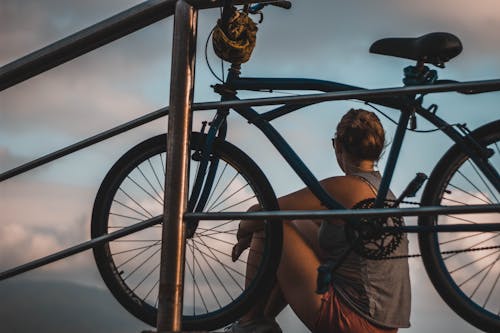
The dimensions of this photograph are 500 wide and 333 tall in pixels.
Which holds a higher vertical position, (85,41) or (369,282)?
(85,41)

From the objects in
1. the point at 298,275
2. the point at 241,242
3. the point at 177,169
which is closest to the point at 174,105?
the point at 177,169

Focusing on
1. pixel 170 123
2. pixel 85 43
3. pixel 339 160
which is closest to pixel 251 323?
pixel 339 160

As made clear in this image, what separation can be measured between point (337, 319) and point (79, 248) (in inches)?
38.1

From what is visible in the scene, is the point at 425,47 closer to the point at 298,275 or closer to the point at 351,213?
the point at 351,213

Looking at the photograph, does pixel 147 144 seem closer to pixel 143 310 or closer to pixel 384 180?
pixel 143 310

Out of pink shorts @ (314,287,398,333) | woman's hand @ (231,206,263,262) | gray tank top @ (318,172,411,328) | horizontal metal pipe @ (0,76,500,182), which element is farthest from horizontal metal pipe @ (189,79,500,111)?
pink shorts @ (314,287,398,333)

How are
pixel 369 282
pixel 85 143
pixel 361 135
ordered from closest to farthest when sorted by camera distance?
pixel 85 143 → pixel 369 282 → pixel 361 135

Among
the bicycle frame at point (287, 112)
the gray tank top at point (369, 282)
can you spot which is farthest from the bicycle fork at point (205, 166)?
the gray tank top at point (369, 282)

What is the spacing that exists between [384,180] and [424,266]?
1.06ft

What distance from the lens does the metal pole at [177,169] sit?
2922mm

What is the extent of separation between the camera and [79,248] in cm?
325

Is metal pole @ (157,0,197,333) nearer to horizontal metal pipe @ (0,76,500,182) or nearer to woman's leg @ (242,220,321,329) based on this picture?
horizontal metal pipe @ (0,76,500,182)

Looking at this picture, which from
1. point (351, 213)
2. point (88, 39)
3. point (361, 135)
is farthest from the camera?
point (361, 135)

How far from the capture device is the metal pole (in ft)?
9.59
